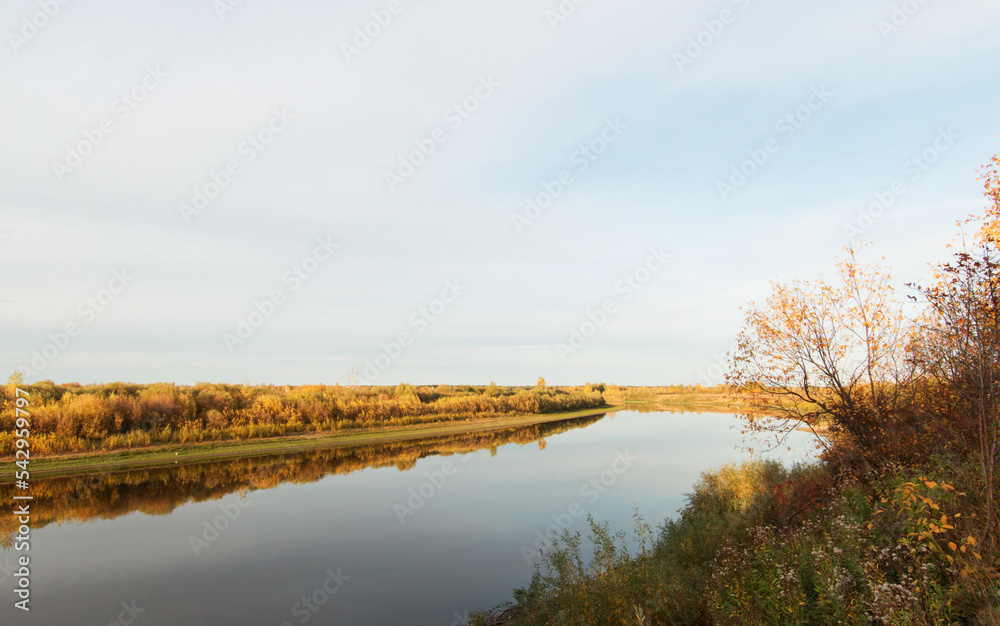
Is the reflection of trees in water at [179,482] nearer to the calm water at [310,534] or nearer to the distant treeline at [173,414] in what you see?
the calm water at [310,534]

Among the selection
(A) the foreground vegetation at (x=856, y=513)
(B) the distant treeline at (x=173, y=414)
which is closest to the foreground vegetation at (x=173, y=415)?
(B) the distant treeline at (x=173, y=414)

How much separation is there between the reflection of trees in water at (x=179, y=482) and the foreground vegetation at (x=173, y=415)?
3.64m

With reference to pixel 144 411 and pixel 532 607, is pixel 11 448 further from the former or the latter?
pixel 532 607

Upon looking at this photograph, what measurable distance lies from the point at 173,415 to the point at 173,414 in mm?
103

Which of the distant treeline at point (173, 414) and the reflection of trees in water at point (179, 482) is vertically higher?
the distant treeline at point (173, 414)

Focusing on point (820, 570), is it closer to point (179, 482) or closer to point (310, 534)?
point (310, 534)

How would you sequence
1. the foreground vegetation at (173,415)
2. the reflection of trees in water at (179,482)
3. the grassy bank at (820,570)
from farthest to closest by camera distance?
1. the foreground vegetation at (173,415)
2. the reflection of trees in water at (179,482)
3. the grassy bank at (820,570)

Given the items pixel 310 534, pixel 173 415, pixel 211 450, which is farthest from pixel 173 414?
pixel 310 534

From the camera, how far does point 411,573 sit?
11031 millimetres

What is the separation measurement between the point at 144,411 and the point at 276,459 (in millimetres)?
8206

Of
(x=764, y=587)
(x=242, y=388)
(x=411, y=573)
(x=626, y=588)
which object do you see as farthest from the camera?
(x=242, y=388)

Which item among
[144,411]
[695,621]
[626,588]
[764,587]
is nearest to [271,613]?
[626,588]

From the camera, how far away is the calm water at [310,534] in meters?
9.28

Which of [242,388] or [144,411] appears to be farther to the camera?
[242,388]
